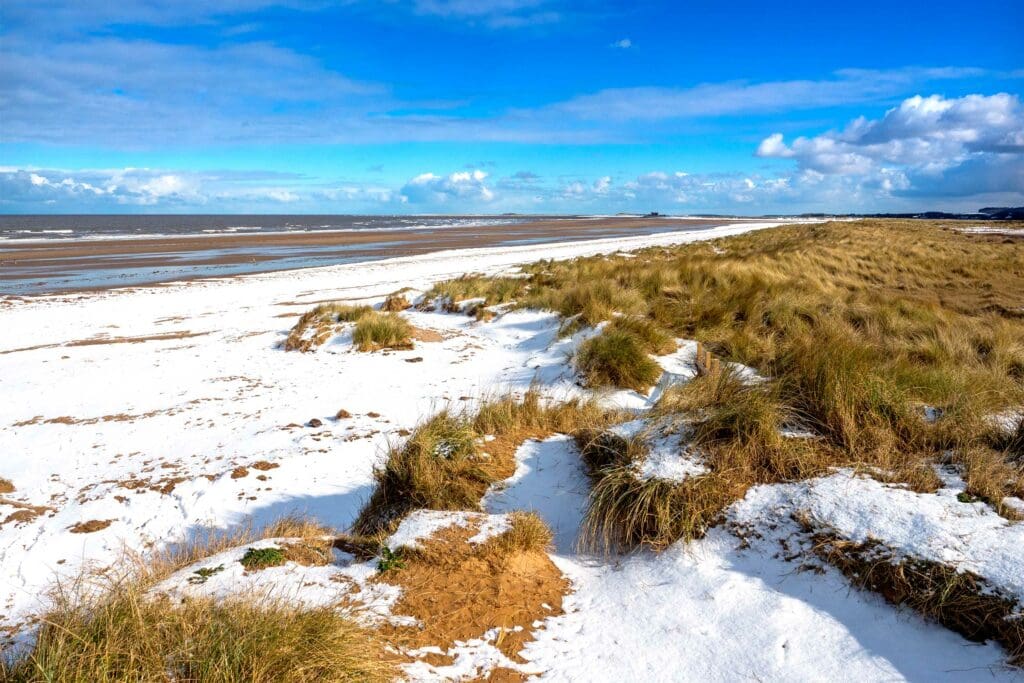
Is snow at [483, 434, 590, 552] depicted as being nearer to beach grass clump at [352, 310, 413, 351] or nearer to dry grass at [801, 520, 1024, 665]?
dry grass at [801, 520, 1024, 665]

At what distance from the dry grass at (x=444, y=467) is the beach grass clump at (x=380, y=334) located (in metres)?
5.20

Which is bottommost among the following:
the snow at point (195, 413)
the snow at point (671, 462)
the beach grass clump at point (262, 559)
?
the snow at point (195, 413)

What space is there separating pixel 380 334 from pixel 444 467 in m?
6.29

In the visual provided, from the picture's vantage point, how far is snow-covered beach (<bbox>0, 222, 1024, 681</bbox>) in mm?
3090

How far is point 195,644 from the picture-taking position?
2.51 metres

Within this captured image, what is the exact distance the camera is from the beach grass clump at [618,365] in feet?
26.1

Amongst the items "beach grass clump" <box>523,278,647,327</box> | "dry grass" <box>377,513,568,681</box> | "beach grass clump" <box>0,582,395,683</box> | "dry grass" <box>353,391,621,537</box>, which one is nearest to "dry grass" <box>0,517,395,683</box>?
"beach grass clump" <box>0,582,395,683</box>

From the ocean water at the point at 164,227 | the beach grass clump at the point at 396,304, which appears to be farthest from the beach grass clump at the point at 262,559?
the ocean water at the point at 164,227

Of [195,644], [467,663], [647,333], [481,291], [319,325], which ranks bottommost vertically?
[467,663]

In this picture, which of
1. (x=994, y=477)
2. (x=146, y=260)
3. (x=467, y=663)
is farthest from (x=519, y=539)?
(x=146, y=260)

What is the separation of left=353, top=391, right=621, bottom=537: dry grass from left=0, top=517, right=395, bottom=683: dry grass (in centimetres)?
145

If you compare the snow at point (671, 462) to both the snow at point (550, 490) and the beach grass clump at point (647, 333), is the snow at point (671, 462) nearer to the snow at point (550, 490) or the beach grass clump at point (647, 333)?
the snow at point (550, 490)

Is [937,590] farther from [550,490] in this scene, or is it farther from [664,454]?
[550,490]

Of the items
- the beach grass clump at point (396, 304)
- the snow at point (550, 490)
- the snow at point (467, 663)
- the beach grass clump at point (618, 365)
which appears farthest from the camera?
the beach grass clump at point (396, 304)
